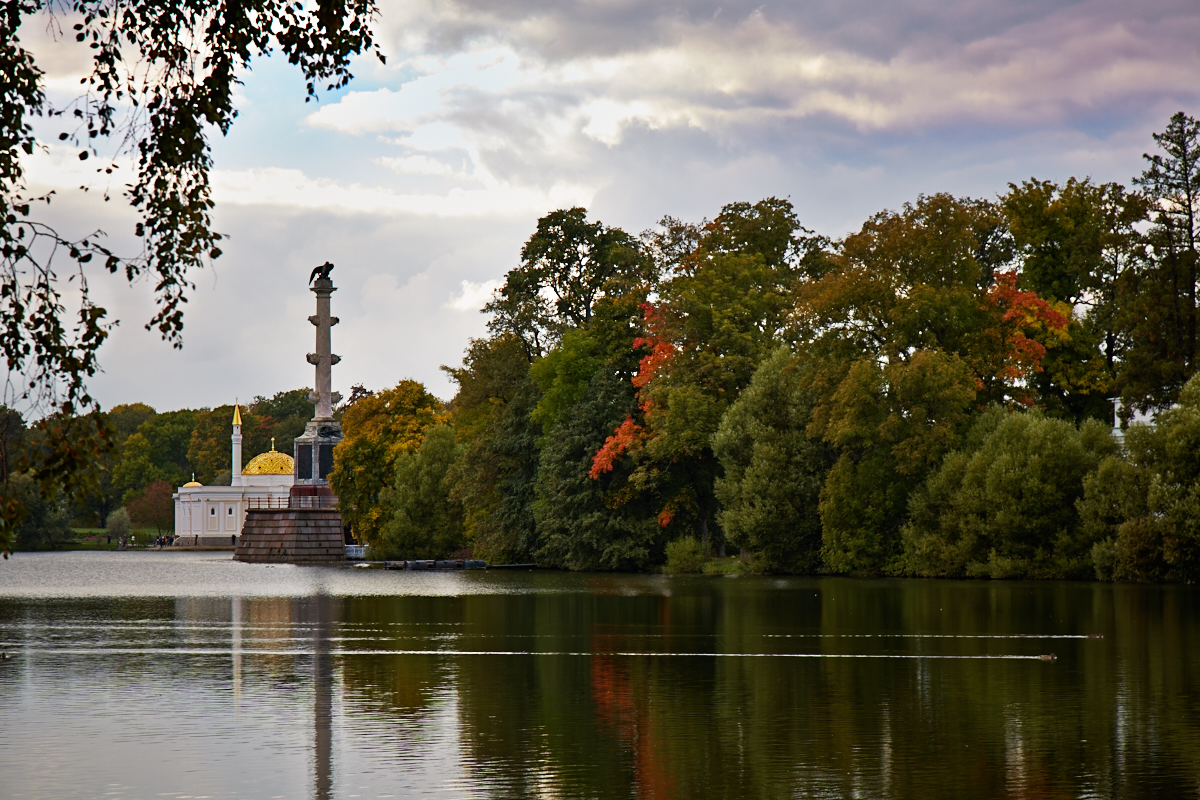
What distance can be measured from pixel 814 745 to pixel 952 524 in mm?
40884

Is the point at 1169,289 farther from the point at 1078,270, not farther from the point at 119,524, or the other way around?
the point at 119,524

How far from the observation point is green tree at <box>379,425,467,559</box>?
84.1m

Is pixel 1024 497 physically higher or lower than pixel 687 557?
higher

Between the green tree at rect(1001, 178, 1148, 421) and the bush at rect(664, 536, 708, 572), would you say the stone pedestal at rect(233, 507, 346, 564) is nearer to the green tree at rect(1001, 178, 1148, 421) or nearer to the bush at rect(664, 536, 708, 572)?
the bush at rect(664, 536, 708, 572)

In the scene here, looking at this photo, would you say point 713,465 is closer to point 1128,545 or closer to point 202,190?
point 1128,545

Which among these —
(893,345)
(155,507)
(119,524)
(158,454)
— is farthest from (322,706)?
(158,454)

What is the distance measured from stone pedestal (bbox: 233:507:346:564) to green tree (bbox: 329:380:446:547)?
1.40m

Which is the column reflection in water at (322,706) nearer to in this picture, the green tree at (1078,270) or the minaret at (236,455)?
the green tree at (1078,270)

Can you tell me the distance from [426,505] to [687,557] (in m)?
25.7

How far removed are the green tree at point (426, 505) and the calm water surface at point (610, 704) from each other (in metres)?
48.4

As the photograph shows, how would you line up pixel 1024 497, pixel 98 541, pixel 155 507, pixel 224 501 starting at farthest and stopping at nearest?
1. pixel 155 507
2. pixel 224 501
3. pixel 98 541
4. pixel 1024 497

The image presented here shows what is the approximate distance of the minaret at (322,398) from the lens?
88188 mm

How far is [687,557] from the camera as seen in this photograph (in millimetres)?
63594

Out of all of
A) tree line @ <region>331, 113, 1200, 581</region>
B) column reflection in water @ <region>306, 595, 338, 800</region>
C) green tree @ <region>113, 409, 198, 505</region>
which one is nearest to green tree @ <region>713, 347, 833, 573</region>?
tree line @ <region>331, 113, 1200, 581</region>
